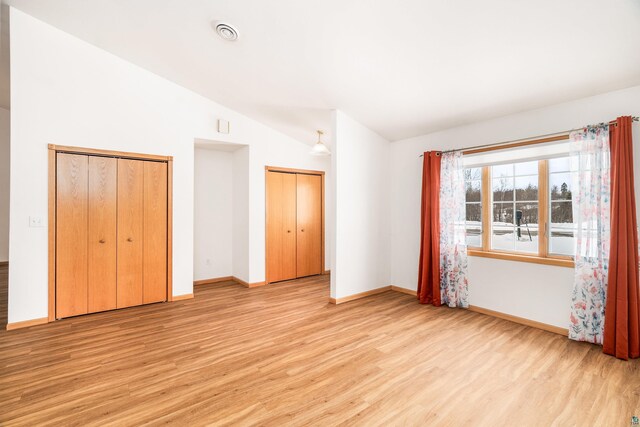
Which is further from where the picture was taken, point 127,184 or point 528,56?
point 127,184

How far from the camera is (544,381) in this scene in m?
2.27

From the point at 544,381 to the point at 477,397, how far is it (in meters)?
0.64

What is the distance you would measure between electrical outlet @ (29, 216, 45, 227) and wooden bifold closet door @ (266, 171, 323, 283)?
2.91m

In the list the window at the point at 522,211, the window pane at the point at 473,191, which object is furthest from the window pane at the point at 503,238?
the window pane at the point at 473,191

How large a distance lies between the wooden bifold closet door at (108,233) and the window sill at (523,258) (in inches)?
169

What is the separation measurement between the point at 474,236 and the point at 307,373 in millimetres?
2889

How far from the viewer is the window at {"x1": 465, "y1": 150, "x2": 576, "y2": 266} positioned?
3.23 m

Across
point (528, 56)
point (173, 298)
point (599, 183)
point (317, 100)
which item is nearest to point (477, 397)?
point (599, 183)

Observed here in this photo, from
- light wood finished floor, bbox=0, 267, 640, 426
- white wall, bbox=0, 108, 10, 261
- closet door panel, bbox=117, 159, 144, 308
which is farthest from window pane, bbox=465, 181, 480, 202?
white wall, bbox=0, 108, 10, 261

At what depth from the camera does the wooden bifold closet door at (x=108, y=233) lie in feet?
11.7

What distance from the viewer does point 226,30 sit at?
113 inches

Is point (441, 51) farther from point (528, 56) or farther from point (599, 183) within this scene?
point (599, 183)

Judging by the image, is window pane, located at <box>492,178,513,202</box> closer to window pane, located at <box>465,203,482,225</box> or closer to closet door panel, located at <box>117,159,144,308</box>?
window pane, located at <box>465,203,482,225</box>

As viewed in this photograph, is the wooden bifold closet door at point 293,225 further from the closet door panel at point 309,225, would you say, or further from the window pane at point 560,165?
the window pane at point 560,165
